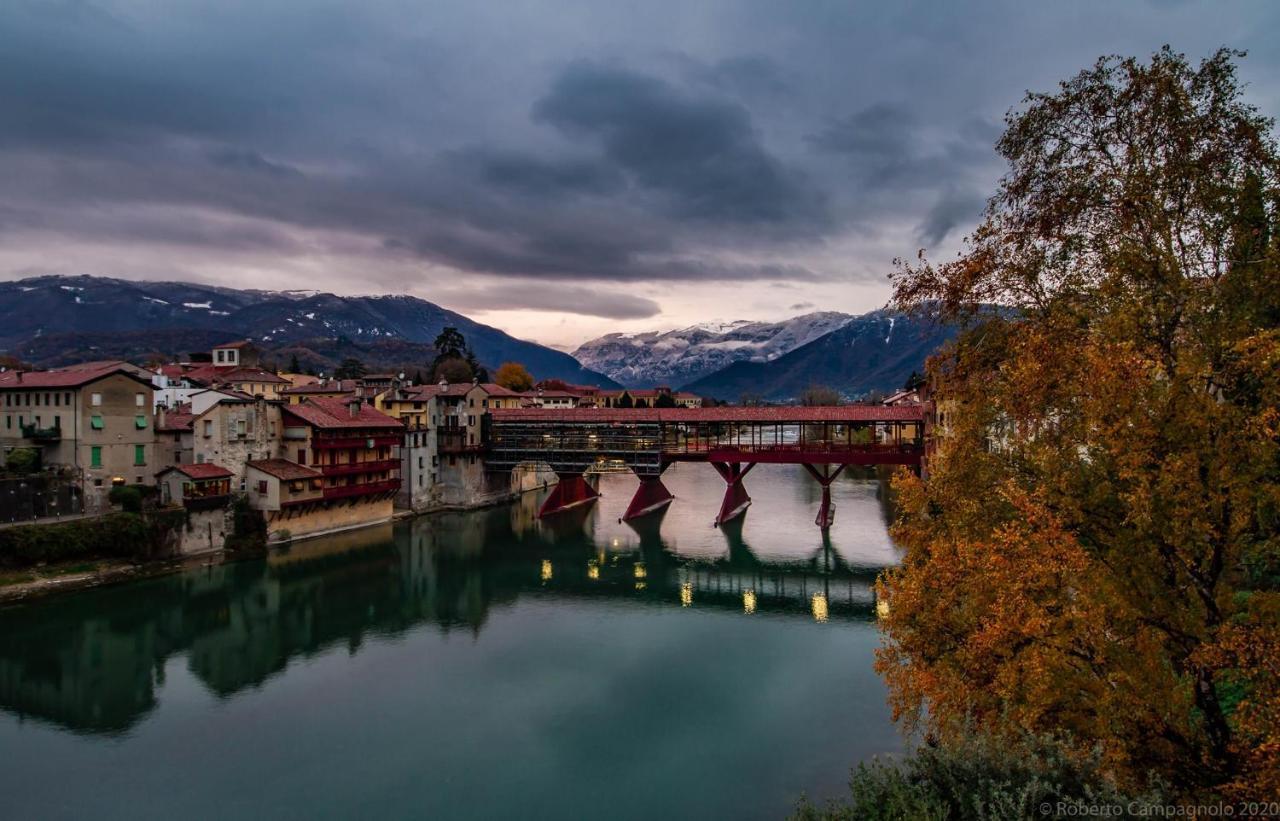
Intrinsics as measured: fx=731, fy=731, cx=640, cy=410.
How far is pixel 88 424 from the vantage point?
39.7m

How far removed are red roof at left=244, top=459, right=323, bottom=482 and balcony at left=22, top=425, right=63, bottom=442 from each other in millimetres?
9324

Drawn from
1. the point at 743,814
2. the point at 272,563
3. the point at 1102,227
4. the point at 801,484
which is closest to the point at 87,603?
the point at 272,563

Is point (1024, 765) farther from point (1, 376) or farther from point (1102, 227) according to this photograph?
point (1, 376)

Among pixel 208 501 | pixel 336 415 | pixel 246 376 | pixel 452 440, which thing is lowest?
pixel 208 501

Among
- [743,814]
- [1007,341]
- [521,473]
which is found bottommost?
[743,814]

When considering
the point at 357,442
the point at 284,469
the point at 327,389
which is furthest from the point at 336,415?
the point at 327,389

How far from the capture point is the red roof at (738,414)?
2083 inches

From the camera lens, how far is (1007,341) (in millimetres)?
11945

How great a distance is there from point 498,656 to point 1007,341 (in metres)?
22.8

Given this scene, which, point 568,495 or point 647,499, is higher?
point 568,495

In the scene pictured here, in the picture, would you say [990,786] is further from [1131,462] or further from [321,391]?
[321,391]

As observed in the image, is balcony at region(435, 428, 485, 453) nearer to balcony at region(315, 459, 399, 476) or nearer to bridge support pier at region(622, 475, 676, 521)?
balcony at region(315, 459, 399, 476)

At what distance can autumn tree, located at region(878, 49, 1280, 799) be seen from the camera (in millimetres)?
8969

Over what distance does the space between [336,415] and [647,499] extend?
2467cm
